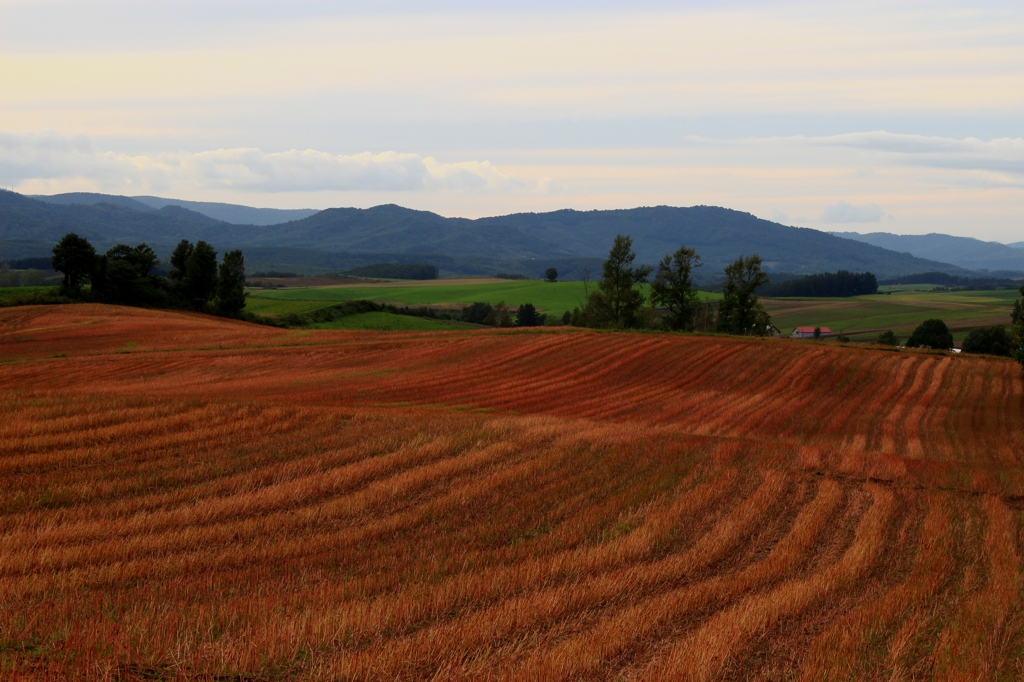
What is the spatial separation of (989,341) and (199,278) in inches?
3297

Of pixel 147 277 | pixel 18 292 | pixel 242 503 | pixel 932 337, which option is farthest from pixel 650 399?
pixel 18 292

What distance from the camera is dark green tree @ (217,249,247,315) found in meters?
86.8

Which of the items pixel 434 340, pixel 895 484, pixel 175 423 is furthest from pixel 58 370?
pixel 895 484

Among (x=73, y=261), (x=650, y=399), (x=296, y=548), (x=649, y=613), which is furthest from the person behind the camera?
(x=73, y=261)

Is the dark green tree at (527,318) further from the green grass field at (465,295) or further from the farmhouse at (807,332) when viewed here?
the farmhouse at (807,332)

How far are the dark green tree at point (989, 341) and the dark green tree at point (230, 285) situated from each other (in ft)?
255

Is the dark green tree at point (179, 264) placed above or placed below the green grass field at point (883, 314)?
above

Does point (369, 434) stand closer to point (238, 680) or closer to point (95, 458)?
point (95, 458)

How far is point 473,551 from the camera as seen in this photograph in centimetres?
1158

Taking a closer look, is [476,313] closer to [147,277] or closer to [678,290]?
[678,290]

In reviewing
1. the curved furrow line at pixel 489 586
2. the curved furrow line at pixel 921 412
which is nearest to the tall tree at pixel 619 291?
the curved furrow line at pixel 921 412

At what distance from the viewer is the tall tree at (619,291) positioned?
85000 mm

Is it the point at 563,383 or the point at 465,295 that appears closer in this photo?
the point at 563,383

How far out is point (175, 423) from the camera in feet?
54.1
